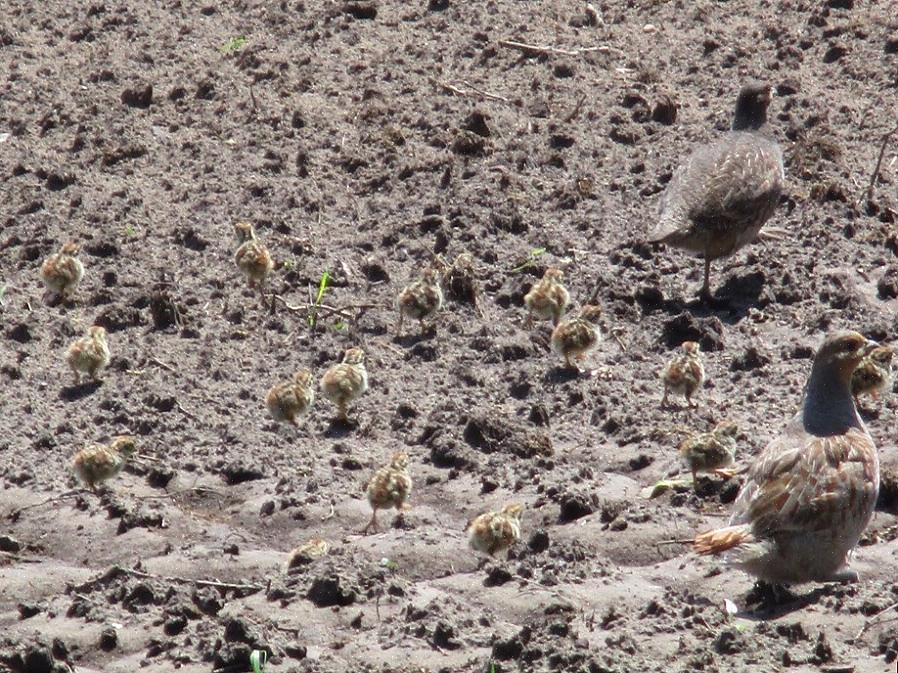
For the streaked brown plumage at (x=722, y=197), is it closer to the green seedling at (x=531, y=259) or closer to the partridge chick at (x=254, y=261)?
the green seedling at (x=531, y=259)

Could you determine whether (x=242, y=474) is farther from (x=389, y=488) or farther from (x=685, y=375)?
(x=685, y=375)

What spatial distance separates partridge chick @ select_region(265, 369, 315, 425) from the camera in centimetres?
917

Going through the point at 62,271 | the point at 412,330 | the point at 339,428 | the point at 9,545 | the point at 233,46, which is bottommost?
the point at 9,545

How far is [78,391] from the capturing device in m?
9.89

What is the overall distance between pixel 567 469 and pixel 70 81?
6630 mm

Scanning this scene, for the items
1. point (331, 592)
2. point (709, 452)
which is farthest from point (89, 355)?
point (709, 452)

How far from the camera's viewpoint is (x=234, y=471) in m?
8.99

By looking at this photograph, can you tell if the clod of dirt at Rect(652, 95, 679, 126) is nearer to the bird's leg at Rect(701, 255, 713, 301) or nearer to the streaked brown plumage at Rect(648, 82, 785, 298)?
the streaked brown plumage at Rect(648, 82, 785, 298)

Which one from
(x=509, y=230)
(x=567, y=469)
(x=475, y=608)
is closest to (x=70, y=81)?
(x=509, y=230)

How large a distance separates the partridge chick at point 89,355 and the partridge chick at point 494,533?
2837 millimetres

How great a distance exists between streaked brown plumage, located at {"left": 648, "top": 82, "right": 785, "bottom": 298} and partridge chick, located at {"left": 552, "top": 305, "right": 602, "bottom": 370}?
1.23m

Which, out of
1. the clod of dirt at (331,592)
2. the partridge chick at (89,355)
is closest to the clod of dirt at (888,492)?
the clod of dirt at (331,592)

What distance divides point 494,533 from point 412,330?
2.96m

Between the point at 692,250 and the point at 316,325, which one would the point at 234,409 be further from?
the point at 692,250
